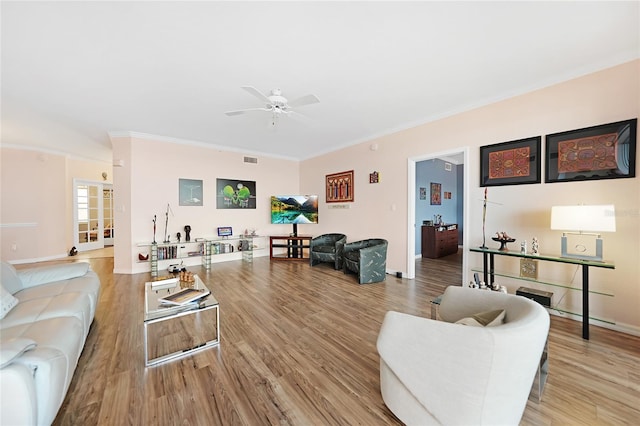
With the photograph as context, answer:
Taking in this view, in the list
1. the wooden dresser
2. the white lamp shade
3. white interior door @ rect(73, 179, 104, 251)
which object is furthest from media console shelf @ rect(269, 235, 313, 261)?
white interior door @ rect(73, 179, 104, 251)

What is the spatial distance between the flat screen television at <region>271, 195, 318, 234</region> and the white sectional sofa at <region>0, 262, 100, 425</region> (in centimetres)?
376

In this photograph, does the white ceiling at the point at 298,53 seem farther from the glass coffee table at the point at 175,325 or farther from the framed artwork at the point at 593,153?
the glass coffee table at the point at 175,325

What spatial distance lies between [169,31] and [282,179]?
464 centimetres

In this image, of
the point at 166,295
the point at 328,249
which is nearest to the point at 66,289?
the point at 166,295

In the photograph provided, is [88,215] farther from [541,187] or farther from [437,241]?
[541,187]

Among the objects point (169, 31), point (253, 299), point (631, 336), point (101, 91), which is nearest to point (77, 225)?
point (101, 91)

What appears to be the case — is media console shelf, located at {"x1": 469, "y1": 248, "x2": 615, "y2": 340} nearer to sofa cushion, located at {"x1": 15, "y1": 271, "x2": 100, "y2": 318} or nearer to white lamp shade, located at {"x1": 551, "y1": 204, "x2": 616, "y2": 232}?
white lamp shade, located at {"x1": 551, "y1": 204, "x2": 616, "y2": 232}

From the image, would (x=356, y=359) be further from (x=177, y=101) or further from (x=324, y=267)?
(x=177, y=101)

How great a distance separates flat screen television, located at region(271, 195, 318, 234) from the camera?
5887mm

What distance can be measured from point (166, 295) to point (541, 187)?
14.0ft

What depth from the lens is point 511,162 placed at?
10.0 feet

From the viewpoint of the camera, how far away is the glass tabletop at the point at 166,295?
2004 millimetres

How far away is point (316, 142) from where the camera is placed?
5.31 meters

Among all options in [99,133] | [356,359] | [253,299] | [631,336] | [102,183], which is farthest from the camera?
[102,183]
